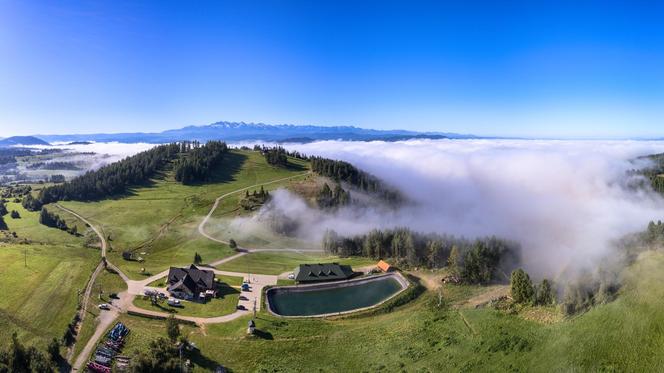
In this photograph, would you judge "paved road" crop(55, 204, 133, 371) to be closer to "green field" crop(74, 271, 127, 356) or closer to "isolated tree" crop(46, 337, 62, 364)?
"green field" crop(74, 271, 127, 356)

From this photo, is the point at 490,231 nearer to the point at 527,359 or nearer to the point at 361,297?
the point at 361,297

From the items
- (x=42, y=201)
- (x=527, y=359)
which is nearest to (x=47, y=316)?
(x=527, y=359)

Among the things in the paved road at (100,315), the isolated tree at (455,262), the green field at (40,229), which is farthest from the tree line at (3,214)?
the isolated tree at (455,262)

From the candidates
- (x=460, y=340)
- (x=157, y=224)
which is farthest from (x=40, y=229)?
(x=460, y=340)

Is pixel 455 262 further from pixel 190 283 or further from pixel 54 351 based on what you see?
pixel 54 351

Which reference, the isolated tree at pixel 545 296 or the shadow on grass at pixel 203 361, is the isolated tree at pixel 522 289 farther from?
the shadow on grass at pixel 203 361

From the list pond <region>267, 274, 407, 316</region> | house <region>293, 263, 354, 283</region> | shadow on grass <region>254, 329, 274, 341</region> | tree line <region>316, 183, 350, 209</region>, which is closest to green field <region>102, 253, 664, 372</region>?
shadow on grass <region>254, 329, 274, 341</region>
